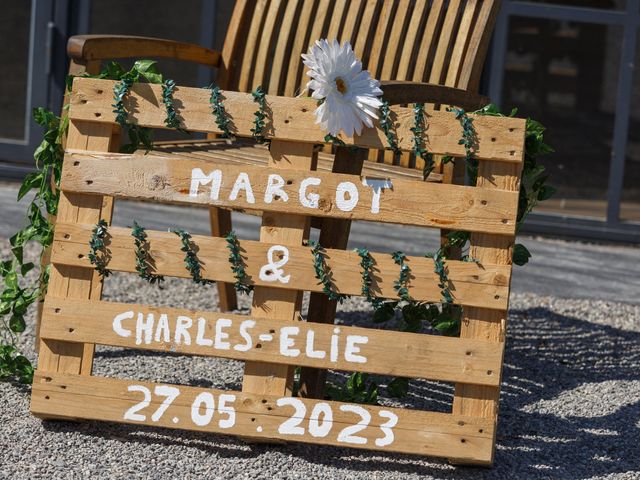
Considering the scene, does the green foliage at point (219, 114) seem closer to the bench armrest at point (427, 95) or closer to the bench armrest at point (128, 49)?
the bench armrest at point (427, 95)

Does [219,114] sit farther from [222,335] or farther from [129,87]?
[222,335]

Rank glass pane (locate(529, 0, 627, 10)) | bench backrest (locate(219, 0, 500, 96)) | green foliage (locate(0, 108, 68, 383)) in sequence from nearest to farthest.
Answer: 1. green foliage (locate(0, 108, 68, 383))
2. bench backrest (locate(219, 0, 500, 96))
3. glass pane (locate(529, 0, 627, 10))

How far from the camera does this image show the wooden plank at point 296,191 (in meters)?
2.51

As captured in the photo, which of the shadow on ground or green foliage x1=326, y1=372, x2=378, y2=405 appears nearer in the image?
the shadow on ground

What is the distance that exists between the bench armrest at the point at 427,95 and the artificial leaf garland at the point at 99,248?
700 mm

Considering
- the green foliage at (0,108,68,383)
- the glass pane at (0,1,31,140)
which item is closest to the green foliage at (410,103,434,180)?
the green foliage at (0,108,68,383)

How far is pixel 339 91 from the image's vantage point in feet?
8.21

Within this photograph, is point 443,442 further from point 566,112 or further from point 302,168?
point 566,112

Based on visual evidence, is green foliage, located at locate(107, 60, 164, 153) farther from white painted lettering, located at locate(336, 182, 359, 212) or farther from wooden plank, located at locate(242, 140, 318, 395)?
white painted lettering, located at locate(336, 182, 359, 212)

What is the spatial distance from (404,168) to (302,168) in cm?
66

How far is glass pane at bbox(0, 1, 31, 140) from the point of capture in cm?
561

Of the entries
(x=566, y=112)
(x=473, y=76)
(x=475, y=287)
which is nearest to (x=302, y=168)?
(x=475, y=287)

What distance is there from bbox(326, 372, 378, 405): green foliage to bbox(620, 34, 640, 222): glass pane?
291 centimetres

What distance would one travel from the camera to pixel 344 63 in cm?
250
